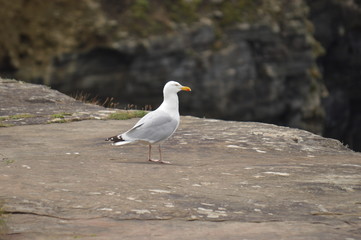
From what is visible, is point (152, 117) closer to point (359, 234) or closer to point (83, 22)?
point (359, 234)

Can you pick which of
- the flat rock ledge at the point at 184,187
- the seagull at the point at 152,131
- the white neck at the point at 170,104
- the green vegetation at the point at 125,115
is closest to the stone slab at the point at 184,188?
the flat rock ledge at the point at 184,187

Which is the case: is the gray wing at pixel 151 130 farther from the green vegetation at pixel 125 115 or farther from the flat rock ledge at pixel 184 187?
the green vegetation at pixel 125 115

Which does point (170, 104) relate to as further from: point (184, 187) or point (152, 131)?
point (184, 187)

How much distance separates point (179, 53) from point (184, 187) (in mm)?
38376

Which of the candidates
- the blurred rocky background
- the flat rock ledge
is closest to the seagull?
the flat rock ledge

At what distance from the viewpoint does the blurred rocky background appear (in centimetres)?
4716

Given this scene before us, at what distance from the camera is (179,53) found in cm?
4828

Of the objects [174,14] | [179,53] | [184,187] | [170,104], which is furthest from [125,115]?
[174,14]

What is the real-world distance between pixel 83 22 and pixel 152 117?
120 ft

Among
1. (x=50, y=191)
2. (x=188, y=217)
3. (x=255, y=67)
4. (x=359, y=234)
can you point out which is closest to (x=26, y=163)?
(x=50, y=191)

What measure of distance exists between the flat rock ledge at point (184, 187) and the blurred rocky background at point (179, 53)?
1250 inches

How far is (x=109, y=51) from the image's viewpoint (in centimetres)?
4753

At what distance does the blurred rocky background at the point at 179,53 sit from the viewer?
47.2 meters

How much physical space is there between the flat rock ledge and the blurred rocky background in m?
31.8
